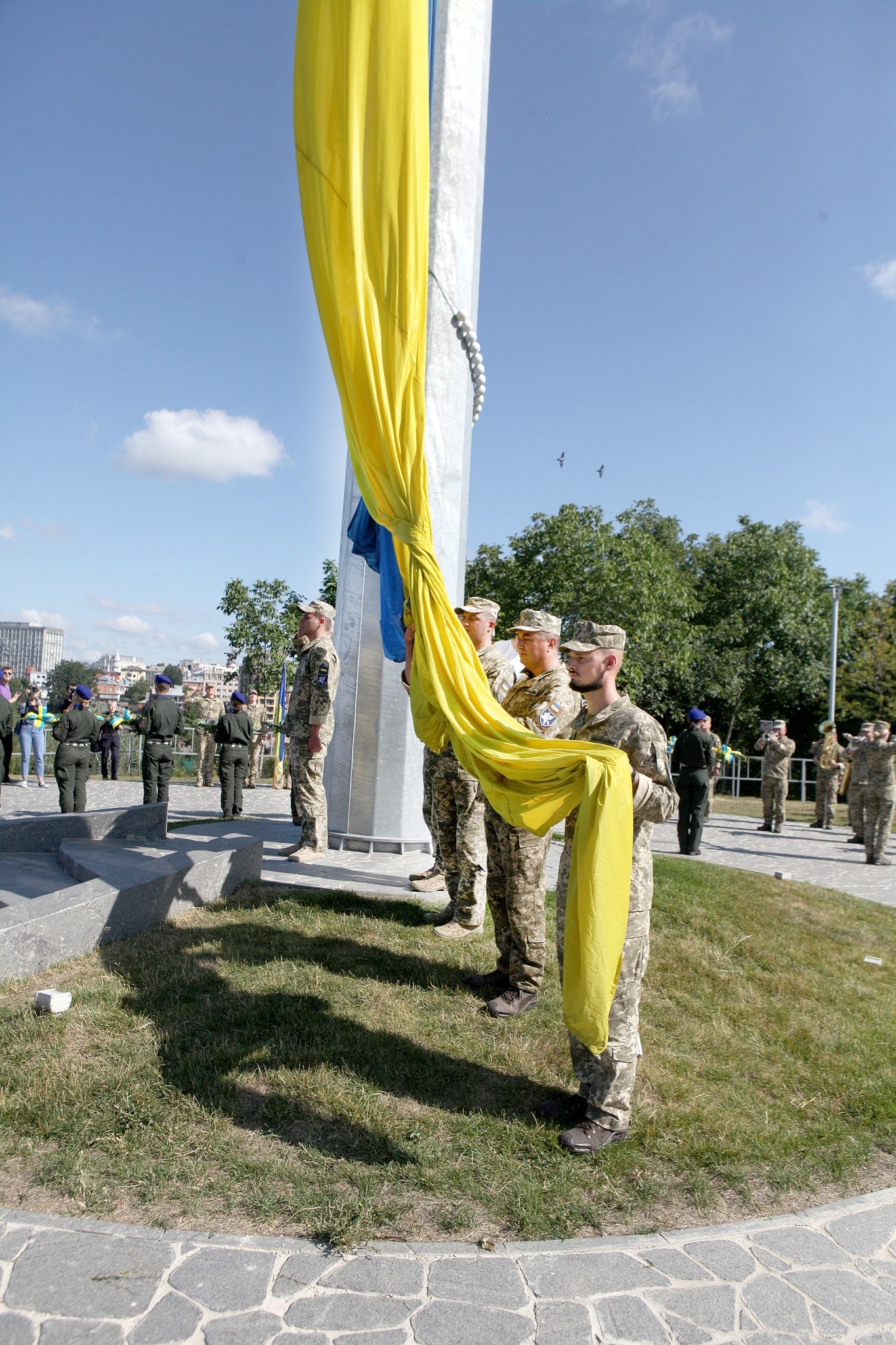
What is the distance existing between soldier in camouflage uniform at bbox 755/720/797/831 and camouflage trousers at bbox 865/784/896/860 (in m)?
3.02

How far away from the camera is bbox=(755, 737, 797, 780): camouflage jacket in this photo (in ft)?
55.4

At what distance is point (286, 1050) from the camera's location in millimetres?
4496

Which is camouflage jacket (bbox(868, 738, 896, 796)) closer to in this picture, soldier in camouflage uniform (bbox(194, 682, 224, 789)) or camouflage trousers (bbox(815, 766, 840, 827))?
camouflage trousers (bbox(815, 766, 840, 827))

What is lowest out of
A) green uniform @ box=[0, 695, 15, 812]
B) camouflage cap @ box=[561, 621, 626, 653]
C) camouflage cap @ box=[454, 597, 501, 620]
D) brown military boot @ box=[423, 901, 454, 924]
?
brown military boot @ box=[423, 901, 454, 924]

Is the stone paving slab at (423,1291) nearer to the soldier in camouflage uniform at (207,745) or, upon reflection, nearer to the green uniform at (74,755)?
the green uniform at (74,755)

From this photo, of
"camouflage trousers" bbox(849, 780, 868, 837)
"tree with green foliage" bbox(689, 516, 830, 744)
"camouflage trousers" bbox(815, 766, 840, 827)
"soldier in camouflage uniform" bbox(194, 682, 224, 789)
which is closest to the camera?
"camouflage trousers" bbox(849, 780, 868, 837)

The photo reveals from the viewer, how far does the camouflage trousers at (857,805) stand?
14867mm

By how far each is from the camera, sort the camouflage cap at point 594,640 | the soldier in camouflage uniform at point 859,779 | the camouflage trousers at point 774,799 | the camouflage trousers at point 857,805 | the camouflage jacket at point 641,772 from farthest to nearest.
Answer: the camouflage trousers at point 774,799 → the camouflage trousers at point 857,805 → the soldier in camouflage uniform at point 859,779 → the camouflage cap at point 594,640 → the camouflage jacket at point 641,772

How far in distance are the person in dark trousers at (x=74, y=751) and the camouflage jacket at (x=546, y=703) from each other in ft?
26.8

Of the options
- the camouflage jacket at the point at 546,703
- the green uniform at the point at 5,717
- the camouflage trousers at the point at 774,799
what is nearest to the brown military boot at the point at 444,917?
the camouflage jacket at the point at 546,703

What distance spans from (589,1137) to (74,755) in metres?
9.74

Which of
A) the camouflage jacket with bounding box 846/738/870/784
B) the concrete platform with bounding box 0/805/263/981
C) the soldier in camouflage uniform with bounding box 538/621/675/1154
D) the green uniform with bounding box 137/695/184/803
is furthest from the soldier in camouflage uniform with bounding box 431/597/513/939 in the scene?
the camouflage jacket with bounding box 846/738/870/784

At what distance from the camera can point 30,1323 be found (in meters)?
2.70

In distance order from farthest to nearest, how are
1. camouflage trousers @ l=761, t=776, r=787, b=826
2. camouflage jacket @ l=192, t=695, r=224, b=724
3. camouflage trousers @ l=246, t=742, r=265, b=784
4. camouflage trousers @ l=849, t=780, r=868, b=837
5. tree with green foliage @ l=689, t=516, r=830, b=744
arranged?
1. tree with green foliage @ l=689, t=516, r=830, b=744
2. camouflage trousers @ l=246, t=742, r=265, b=784
3. camouflage jacket @ l=192, t=695, r=224, b=724
4. camouflage trousers @ l=761, t=776, r=787, b=826
5. camouflage trousers @ l=849, t=780, r=868, b=837
